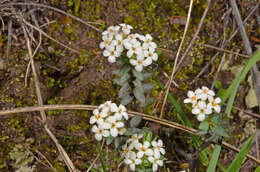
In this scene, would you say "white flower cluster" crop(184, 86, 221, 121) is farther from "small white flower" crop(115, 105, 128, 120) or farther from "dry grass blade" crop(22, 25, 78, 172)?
"dry grass blade" crop(22, 25, 78, 172)

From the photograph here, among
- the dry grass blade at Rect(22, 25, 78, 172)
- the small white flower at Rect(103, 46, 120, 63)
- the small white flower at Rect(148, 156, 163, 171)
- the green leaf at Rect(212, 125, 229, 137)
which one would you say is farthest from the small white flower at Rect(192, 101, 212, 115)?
the dry grass blade at Rect(22, 25, 78, 172)

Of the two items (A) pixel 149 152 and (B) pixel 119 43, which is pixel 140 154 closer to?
(A) pixel 149 152

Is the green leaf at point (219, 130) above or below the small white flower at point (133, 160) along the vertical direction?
above

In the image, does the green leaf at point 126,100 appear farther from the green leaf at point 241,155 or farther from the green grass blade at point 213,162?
the green leaf at point 241,155

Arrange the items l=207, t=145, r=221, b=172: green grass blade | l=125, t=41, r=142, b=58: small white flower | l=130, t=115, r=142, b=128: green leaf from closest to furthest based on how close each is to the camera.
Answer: l=125, t=41, r=142, b=58: small white flower, l=207, t=145, r=221, b=172: green grass blade, l=130, t=115, r=142, b=128: green leaf

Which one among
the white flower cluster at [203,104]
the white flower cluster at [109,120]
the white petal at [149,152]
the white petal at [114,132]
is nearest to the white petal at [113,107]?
the white flower cluster at [109,120]

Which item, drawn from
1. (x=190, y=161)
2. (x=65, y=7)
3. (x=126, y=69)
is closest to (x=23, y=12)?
(x=65, y=7)

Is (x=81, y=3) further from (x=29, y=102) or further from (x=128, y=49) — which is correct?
(x=128, y=49)
